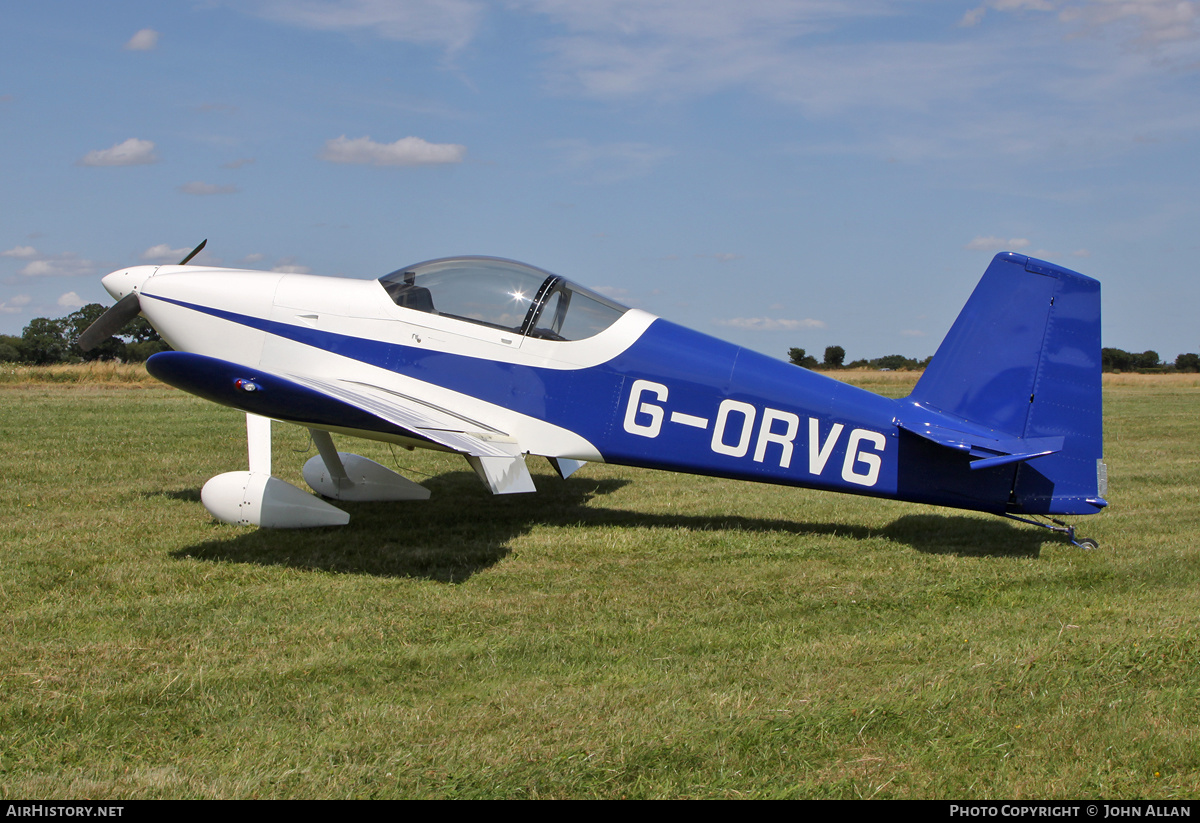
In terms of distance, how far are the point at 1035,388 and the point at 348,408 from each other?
4.63 meters

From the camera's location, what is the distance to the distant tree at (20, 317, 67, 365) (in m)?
49.0

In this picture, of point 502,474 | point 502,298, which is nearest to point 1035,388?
point 502,474

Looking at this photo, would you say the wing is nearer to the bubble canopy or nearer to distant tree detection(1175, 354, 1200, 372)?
the bubble canopy

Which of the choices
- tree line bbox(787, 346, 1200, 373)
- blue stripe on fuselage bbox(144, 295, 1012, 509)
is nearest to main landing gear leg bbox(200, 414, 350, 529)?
blue stripe on fuselage bbox(144, 295, 1012, 509)

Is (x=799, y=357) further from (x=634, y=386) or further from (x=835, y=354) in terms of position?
(x=634, y=386)

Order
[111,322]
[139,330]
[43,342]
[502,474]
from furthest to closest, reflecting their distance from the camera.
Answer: [43,342] → [139,330] → [111,322] → [502,474]

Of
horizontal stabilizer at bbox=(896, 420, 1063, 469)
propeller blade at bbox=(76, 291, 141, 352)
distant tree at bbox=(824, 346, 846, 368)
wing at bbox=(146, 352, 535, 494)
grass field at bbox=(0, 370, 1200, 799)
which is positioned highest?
distant tree at bbox=(824, 346, 846, 368)

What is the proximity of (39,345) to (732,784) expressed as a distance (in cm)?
5810

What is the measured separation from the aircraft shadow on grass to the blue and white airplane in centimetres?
32

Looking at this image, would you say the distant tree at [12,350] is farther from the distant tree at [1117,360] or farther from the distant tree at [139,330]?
the distant tree at [1117,360]

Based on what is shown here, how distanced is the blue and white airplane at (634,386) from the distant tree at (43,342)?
165 feet

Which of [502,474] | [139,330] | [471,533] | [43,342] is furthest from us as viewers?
[43,342]

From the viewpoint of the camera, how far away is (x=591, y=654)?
395cm

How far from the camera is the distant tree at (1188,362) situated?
65125 millimetres
